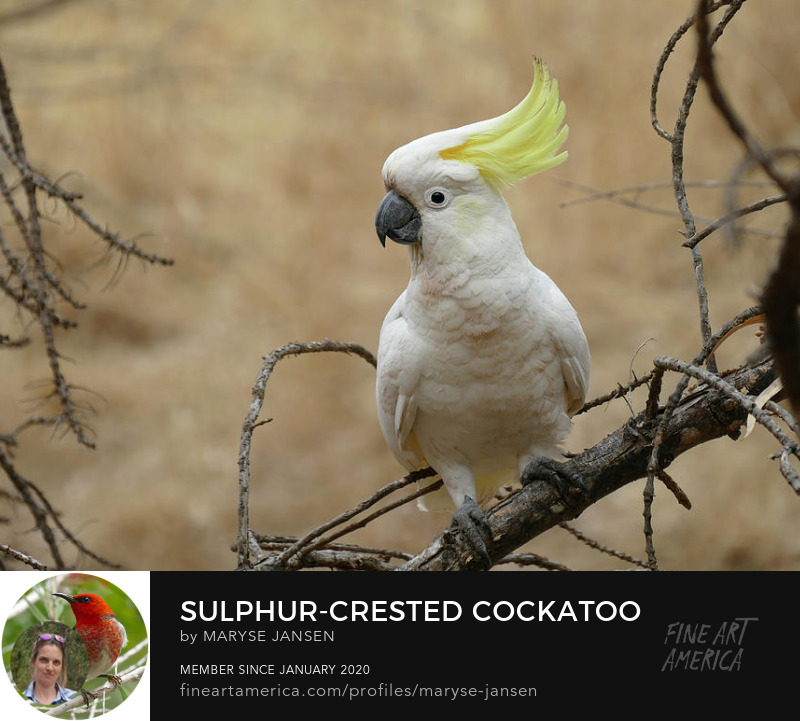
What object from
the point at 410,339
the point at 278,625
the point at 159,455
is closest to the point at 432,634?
the point at 278,625

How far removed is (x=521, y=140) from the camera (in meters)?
1.69

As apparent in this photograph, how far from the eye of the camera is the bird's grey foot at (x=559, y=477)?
1.60m

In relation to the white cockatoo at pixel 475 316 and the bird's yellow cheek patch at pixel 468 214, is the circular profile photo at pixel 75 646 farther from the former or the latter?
the bird's yellow cheek patch at pixel 468 214

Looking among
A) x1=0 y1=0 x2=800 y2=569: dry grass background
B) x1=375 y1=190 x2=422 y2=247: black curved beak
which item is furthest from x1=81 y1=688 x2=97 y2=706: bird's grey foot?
x1=0 y1=0 x2=800 y2=569: dry grass background

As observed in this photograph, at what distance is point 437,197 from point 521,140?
0.20 meters

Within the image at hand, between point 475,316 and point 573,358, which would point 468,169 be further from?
point 573,358

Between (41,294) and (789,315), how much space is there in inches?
52.9

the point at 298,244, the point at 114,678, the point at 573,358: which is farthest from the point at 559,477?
the point at 298,244

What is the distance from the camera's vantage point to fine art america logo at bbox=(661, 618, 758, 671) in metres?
1.32

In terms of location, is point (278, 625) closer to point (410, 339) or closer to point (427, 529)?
point (410, 339)

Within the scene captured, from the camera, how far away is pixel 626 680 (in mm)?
1338

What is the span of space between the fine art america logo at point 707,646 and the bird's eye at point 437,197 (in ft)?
3.01
